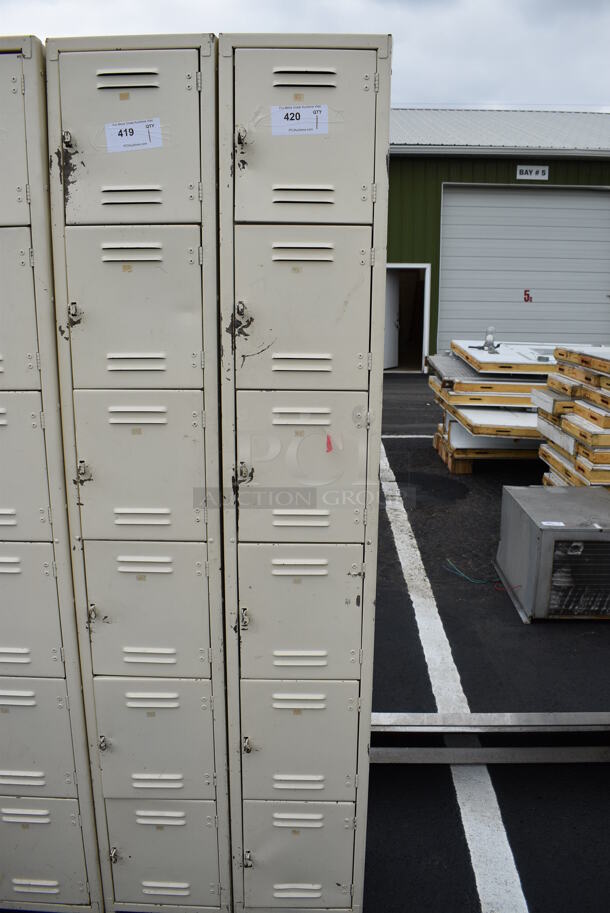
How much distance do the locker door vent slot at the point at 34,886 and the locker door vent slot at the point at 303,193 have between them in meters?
2.90

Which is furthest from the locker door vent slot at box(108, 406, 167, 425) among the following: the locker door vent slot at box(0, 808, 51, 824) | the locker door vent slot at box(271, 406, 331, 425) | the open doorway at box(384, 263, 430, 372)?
the open doorway at box(384, 263, 430, 372)

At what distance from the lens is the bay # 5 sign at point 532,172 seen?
50.1ft

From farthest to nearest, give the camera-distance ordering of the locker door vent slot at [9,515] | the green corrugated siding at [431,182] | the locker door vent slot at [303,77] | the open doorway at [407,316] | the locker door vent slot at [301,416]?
the open doorway at [407,316] → the green corrugated siding at [431,182] → the locker door vent slot at [9,515] → the locker door vent slot at [301,416] → the locker door vent slot at [303,77]

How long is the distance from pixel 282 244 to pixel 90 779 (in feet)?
7.34

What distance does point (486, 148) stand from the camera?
14.8 meters

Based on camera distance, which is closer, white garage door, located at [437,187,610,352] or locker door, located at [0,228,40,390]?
locker door, located at [0,228,40,390]

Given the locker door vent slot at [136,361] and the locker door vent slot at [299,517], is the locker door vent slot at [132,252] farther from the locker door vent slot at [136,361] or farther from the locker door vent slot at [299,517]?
the locker door vent slot at [299,517]

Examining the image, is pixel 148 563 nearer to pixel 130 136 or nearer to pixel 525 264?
Result: pixel 130 136

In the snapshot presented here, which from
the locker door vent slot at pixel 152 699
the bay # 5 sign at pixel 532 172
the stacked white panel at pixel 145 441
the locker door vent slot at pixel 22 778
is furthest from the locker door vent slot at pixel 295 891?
the bay # 5 sign at pixel 532 172

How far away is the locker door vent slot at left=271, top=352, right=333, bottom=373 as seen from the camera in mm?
2369

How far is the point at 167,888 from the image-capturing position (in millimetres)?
2820

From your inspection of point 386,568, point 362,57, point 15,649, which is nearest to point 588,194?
point 386,568

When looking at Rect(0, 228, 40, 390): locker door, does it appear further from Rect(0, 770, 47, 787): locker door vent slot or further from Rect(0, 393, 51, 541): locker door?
Rect(0, 770, 47, 787): locker door vent slot

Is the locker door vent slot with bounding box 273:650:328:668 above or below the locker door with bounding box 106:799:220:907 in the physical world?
above
